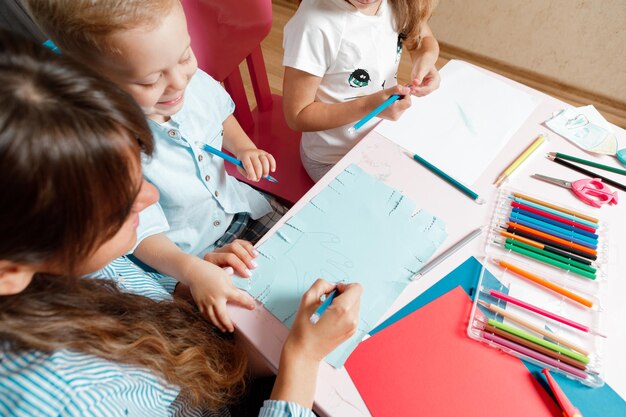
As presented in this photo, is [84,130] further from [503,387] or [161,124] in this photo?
[503,387]

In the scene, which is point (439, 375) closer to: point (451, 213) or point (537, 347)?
point (537, 347)

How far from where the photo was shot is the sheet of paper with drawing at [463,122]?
0.72 m

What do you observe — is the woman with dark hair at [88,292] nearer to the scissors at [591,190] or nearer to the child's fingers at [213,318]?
the child's fingers at [213,318]

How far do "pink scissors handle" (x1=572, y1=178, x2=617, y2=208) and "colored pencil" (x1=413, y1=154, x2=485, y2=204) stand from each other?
0.16 meters

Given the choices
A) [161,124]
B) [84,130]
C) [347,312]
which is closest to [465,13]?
[161,124]

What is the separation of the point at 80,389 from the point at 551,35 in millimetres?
1982

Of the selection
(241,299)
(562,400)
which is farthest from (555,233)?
(241,299)

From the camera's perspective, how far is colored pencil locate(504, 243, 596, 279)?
Result: 58 cm

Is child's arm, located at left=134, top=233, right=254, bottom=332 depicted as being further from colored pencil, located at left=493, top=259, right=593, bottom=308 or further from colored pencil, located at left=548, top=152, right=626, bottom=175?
colored pencil, located at left=548, top=152, right=626, bottom=175

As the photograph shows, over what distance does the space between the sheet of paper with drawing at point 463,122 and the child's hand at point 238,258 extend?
13.0 inches

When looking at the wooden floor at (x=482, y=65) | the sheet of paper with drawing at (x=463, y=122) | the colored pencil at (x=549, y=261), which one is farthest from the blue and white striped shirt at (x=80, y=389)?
the wooden floor at (x=482, y=65)

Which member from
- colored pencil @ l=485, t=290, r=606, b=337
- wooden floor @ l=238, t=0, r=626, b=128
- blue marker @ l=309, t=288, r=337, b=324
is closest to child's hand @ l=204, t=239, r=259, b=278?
blue marker @ l=309, t=288, r=337, b=324

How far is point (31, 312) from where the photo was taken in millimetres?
421

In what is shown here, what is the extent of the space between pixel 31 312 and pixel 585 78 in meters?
2.06
